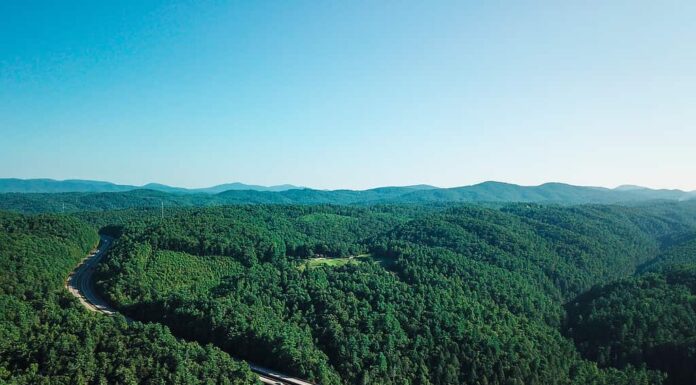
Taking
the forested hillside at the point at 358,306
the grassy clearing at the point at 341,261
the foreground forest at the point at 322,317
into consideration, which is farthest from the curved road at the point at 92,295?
the grassy clearing at the point at 341,261

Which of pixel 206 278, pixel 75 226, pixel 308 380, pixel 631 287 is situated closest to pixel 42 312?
pixel 206 278

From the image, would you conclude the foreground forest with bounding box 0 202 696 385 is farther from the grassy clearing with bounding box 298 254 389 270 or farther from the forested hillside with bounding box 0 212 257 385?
the grassy clearing with bounding box 298 254 389 270

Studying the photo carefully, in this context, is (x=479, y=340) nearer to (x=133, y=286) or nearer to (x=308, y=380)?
(x=308, y=380)

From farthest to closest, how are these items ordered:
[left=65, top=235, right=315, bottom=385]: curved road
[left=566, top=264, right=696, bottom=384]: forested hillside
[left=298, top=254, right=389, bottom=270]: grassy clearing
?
[left=298, top=254, right=389, bottom=270]: grassy clearing, [left=566, top=264, right=696, bottom=384]: forested hillside, [left=65, top=235, right=315, bottom=385]: curved road

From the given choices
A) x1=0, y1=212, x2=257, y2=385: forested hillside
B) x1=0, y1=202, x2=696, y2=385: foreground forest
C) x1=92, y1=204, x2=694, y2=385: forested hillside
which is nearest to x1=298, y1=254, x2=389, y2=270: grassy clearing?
x1=92, y1=204, x2=694, y2=385: forested hillside

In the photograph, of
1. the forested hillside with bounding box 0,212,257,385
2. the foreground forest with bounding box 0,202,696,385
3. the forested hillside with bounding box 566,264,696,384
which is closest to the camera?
the forested hillside with bounding box 0,212,257,385

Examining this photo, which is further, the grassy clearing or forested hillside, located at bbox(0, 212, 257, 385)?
the grassy clearing
